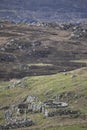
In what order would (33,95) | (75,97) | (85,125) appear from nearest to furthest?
(85,125)
(75,97)
(33,95)

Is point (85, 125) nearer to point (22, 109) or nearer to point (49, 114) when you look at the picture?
point (49, 114)

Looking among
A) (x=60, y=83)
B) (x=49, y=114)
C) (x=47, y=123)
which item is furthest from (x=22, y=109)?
(x=60, y=83)

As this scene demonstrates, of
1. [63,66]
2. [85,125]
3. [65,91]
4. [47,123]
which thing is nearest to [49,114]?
[47,123]

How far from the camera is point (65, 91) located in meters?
104

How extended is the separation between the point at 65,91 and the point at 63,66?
85879mm

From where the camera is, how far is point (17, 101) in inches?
4328

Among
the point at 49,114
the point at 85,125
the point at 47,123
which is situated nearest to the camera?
the point at 85,125

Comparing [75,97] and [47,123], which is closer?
[47,123]

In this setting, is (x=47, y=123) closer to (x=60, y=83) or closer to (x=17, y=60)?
(x=60, y=83)

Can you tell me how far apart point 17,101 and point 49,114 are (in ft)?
88.8

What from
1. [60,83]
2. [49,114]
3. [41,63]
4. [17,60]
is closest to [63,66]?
[41,63]

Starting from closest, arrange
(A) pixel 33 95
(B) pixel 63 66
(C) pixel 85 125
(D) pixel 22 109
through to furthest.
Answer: (C) pixel 85 125, (D) pixel 22 109, (A) pixel 33 95, (B) pixel 63 66

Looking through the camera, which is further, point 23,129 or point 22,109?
point 22,109

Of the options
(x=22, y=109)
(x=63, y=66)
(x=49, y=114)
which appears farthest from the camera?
(x=63, y=66)
